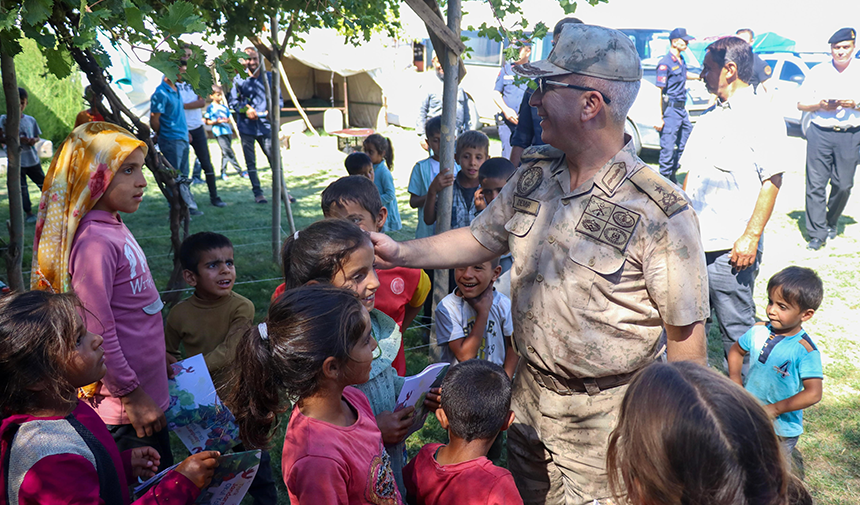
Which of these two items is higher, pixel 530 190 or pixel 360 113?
pixel 530 190

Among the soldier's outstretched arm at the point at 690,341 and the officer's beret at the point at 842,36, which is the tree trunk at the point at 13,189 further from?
the officer's beret at the point at 842,36

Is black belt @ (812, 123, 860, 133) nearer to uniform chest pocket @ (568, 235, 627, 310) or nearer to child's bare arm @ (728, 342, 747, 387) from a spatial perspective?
child's bare arm @ (728, 342, 747, 387)

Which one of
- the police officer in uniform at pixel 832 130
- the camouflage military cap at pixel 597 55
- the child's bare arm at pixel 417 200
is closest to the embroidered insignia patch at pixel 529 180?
the camouflage military cap at pixel 597 55

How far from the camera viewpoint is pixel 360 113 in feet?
57.5

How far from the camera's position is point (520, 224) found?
2303mm

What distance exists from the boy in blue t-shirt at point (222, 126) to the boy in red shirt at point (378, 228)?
23.6ft

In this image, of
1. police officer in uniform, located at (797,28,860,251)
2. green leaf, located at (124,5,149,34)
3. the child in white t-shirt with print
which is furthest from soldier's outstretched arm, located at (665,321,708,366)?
police officer in uniform, located at (797,28,860,251)

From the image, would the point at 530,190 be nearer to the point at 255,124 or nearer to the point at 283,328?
the point at 283,328

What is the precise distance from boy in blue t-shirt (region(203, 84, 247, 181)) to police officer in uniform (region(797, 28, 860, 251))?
797 cm

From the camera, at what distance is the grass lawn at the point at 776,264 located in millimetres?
3525

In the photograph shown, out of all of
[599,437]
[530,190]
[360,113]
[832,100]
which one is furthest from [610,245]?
[360,113]

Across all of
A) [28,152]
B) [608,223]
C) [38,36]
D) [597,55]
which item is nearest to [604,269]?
[608,223]

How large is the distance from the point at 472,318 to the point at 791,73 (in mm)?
17615

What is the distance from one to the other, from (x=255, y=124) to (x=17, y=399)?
767 centimetres
